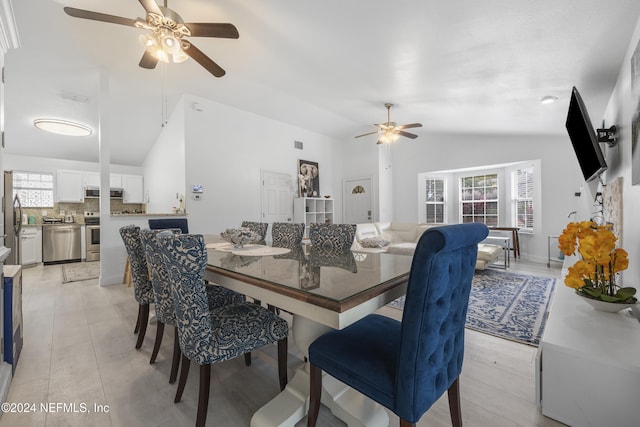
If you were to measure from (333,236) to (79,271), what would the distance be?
531 cm

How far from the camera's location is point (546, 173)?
5184mm

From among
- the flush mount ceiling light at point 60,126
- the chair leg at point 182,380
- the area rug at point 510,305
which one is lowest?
the area rug at point 510,305

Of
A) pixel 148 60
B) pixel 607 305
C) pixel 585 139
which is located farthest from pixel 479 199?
pixel 148 60

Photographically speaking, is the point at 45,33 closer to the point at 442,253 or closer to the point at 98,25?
the point at 98,25

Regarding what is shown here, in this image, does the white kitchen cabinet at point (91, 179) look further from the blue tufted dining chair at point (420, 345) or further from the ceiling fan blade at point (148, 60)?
the blue tufted dining chair at point (420, 345)

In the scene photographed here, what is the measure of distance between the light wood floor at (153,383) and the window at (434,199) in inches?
192

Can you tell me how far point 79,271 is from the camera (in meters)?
4.96

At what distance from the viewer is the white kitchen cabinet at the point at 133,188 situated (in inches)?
267

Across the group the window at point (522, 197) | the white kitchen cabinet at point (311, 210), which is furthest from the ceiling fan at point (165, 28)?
the window at point (522, 197)

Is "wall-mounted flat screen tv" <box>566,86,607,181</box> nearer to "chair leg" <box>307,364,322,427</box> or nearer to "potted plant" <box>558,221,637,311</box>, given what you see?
"potted plant" <box>558,221,637,311</box>

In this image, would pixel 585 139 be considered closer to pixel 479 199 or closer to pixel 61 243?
pixel 479 199

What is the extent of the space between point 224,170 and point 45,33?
267 cm

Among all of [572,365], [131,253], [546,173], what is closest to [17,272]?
[131,253]

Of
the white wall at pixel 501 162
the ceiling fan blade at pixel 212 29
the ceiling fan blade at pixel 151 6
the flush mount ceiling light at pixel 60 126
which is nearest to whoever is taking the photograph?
the ceiling fan blade at pixel 151 6
